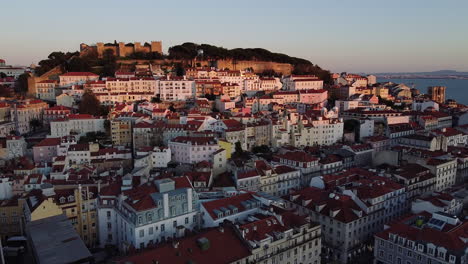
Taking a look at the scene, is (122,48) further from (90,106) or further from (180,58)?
(90,106)

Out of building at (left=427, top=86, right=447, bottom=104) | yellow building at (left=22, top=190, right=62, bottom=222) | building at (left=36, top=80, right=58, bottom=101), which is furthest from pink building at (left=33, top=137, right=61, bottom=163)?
building at (left=427, top=86, right=447, bottom=104)

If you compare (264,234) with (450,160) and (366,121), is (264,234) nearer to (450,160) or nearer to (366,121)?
(450,160)

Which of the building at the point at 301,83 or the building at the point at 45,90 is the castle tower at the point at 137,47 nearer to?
the building at the point at 45,90

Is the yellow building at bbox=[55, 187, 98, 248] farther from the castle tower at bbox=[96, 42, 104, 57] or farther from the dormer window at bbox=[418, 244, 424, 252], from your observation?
the castle tower at bbox=[96, 42, 104, 57]

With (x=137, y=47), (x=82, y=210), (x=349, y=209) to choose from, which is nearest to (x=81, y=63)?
(x=137, y=47)

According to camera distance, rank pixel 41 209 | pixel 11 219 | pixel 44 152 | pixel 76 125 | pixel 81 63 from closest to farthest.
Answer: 1. pixel 41 209
2. pixel 11 219
3. pixel 44 152
4. pixel 76 125
5. pixel 81 63
